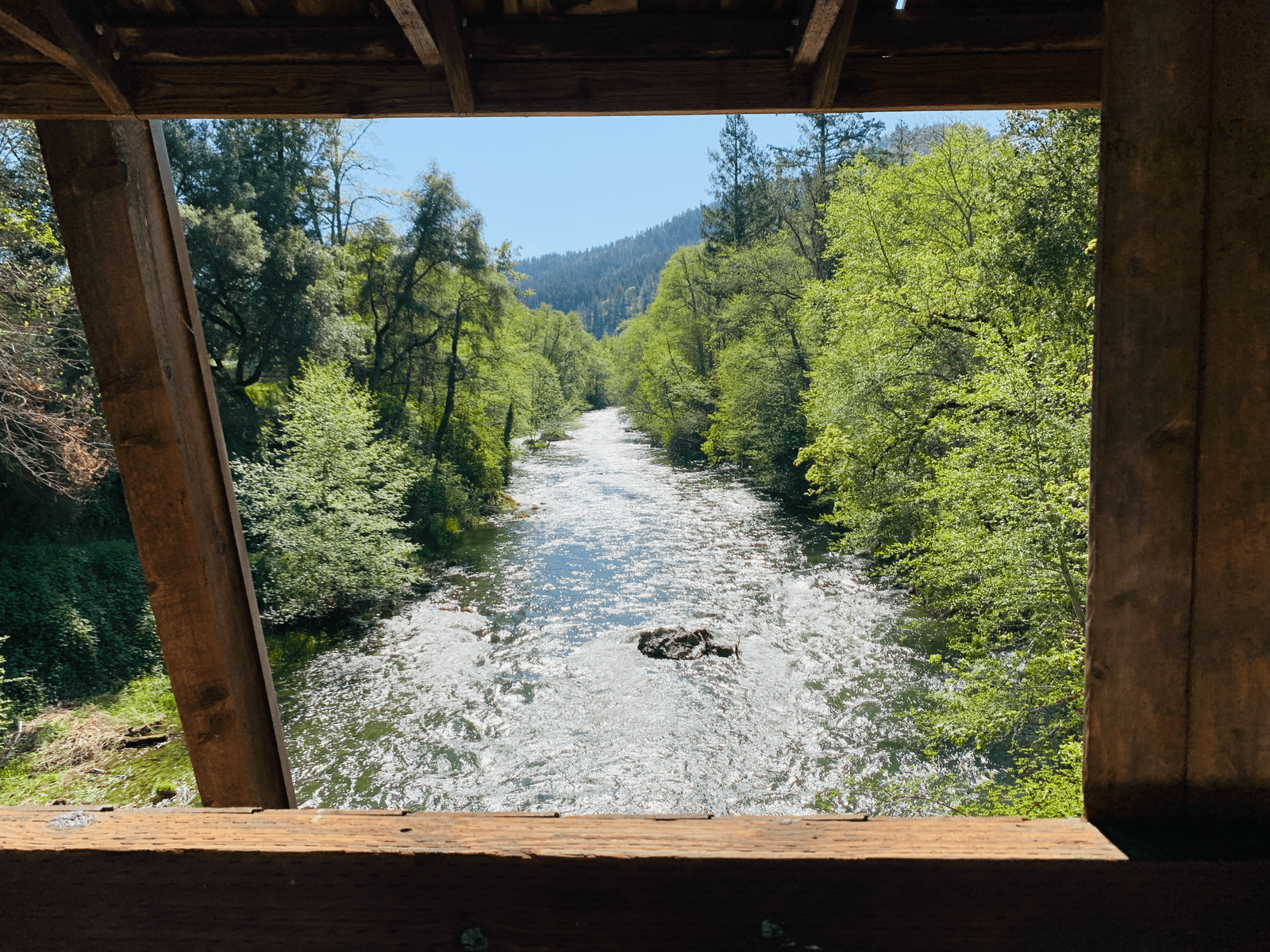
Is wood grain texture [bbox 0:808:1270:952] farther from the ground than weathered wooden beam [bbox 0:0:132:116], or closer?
closer

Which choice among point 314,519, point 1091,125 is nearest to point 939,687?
point 1091,125

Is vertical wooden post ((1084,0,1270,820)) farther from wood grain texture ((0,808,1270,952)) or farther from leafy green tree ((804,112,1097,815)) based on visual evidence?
leafy green tree ((804,112,1097,815))

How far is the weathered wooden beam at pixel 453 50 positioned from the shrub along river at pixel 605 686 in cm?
864

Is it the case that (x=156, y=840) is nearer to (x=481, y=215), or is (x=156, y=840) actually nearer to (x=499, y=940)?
(x=499, y=940)

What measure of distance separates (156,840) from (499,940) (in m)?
0.46

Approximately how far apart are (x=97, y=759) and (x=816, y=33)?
13.2 m

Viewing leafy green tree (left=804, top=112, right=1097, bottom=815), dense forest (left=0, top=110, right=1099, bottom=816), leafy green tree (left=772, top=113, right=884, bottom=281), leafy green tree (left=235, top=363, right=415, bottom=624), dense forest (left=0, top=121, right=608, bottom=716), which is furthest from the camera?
leafy green tree (left=772, top=113, right=884, bottom=281)

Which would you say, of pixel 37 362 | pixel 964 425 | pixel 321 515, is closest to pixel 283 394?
pixel 321 515

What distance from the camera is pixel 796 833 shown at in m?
0.88

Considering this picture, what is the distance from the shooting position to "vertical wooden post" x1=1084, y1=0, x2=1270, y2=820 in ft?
2.83

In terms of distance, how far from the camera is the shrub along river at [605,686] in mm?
9883

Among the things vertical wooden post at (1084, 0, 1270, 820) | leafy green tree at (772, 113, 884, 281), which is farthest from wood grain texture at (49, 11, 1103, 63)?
leafy green tree at (772, 113, 884, 281)

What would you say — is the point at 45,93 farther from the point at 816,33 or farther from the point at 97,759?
the point at 97,759

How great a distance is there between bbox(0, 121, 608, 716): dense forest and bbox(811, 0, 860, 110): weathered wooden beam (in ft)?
39.3
